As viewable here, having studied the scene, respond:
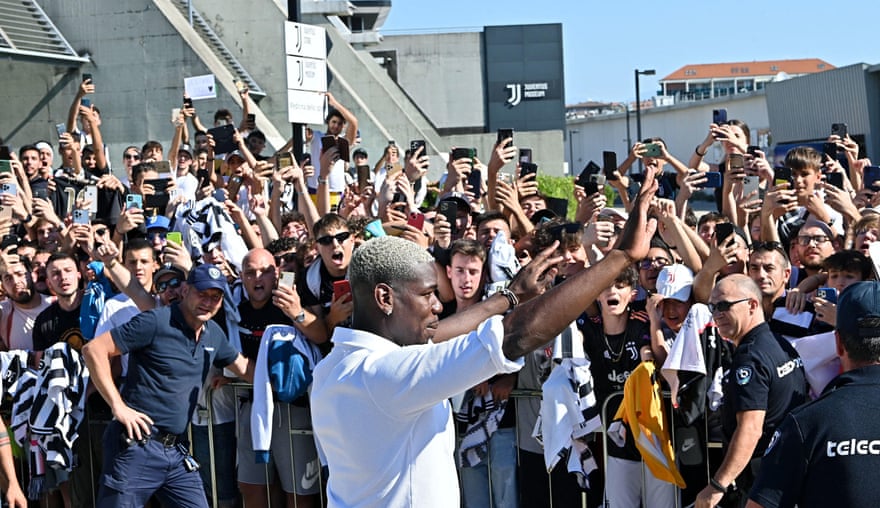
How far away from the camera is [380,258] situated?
348 centimetres

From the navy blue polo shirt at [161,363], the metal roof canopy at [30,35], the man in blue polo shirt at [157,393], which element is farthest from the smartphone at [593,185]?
the metal roof canopy at [30,35]

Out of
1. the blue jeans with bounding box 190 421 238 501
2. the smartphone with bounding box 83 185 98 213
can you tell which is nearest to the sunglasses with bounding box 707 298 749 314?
the blue jeans with bounding box 190 421 238 501

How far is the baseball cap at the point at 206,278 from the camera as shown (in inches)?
→ 262

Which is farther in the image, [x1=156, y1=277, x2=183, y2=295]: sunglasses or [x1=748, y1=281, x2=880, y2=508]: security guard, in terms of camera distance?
[x1=156, y1=277, x2=183, y2=295]: sunglasses

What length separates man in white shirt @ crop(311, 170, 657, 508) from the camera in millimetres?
3203

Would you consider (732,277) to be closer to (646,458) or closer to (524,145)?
(646,458)

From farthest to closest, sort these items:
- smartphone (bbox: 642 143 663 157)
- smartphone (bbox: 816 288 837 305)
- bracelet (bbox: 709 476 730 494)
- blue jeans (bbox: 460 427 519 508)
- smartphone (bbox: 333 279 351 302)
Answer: smartphone (bbox: 642 143 663 157), blue jeans (bbox: 460 427 519 508), smartphone (bbox: 333 279 351 302), smartphone (bbox: 816 288 837 305), bracelet (bbox: 709 476 730 494)

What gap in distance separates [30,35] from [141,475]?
616 inches

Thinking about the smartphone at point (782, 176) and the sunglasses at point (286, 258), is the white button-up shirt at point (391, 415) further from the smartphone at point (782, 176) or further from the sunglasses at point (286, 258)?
the smartphone at point (782, 176)

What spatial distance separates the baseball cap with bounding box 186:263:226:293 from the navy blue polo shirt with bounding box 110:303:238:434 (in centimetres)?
23

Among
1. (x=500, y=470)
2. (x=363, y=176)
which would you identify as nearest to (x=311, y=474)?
(x=500, y=470)

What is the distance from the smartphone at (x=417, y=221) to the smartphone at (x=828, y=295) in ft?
10.8

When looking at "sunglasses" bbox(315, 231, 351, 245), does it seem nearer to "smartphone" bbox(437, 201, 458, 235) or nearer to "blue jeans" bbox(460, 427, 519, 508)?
"smartphone" bbox(437, 201, 458, 235)

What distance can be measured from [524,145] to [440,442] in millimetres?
32539
